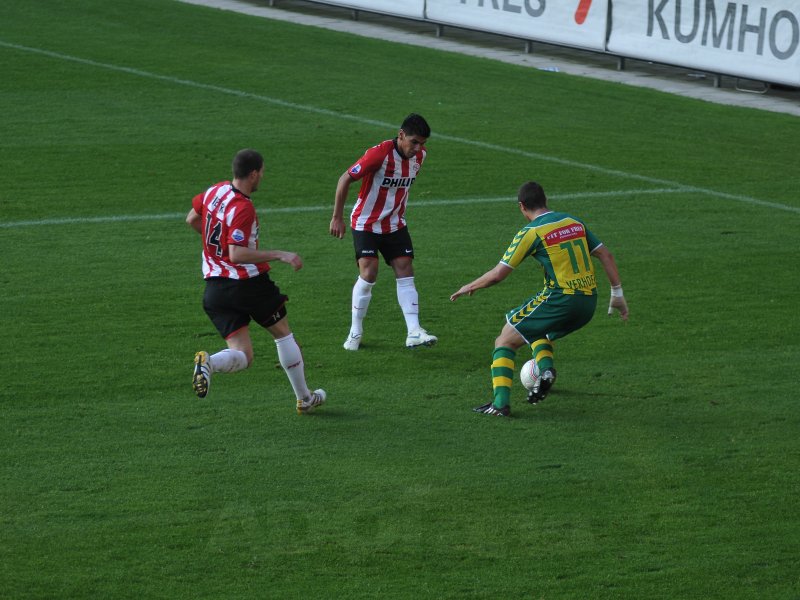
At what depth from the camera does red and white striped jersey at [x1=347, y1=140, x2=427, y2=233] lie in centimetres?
930

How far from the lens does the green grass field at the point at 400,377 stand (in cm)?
620

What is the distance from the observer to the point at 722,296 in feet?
34.4

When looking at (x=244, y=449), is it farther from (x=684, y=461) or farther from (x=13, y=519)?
(x=684, y=461)

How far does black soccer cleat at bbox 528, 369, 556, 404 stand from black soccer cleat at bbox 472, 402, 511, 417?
21 centimetres

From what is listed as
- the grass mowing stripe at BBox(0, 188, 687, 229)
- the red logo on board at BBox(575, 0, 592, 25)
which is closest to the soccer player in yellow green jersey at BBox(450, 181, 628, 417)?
the grass mowing stripe at BBox(0, 188, 687, 229)

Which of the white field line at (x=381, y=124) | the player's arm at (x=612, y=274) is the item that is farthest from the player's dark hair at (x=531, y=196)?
the white field line at (x=381, y=124)

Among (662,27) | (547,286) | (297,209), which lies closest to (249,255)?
(547,286)

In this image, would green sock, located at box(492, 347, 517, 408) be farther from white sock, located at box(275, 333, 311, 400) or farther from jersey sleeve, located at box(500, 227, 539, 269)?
white sock, located at box(275, 333, 311, 400)

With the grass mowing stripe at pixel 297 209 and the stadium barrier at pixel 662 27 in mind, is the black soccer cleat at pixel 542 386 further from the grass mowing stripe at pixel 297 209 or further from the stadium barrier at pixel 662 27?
the stadium barrier at pixel 662 27

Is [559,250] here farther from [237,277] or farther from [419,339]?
[237,277]

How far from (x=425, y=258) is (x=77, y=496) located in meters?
5.41

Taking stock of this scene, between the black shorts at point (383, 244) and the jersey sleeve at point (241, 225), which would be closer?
the jersey sleeve at point (241, 225)

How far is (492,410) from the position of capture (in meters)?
7.99

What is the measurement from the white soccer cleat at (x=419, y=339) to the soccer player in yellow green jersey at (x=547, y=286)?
1.28 meters
